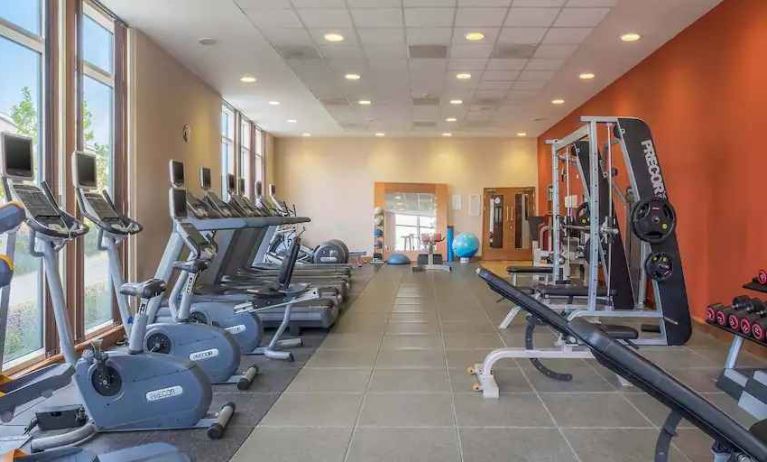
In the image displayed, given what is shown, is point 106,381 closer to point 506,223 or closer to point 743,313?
point 743,313

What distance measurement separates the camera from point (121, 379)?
287 centimetres

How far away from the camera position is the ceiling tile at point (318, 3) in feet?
16.5

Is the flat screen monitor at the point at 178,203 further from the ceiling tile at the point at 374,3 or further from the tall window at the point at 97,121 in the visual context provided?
the ceiling tile at the point at 374,3

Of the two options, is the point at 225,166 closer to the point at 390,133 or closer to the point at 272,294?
the point at 390,133

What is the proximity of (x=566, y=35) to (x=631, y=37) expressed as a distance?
2.53 feet

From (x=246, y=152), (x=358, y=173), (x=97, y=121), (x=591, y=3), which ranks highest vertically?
(x=591, y=3)

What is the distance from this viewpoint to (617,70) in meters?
7.37

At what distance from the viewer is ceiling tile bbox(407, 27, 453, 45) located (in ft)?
18.9

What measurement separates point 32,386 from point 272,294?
6.42 ft

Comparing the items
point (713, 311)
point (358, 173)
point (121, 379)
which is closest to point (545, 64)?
point (713, 311)

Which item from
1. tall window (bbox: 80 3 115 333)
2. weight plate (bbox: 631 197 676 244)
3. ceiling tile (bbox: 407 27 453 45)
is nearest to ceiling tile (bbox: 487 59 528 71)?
ceiling tile (bbox: 407 27 453 45)

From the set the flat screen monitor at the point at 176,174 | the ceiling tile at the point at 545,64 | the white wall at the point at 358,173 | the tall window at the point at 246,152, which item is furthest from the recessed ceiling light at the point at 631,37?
the white wall at the point at 358,173

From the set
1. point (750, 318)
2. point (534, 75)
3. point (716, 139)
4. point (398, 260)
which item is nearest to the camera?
point (750, 318)

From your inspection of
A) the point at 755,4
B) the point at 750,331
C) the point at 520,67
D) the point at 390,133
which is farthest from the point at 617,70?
the point at 390,133
